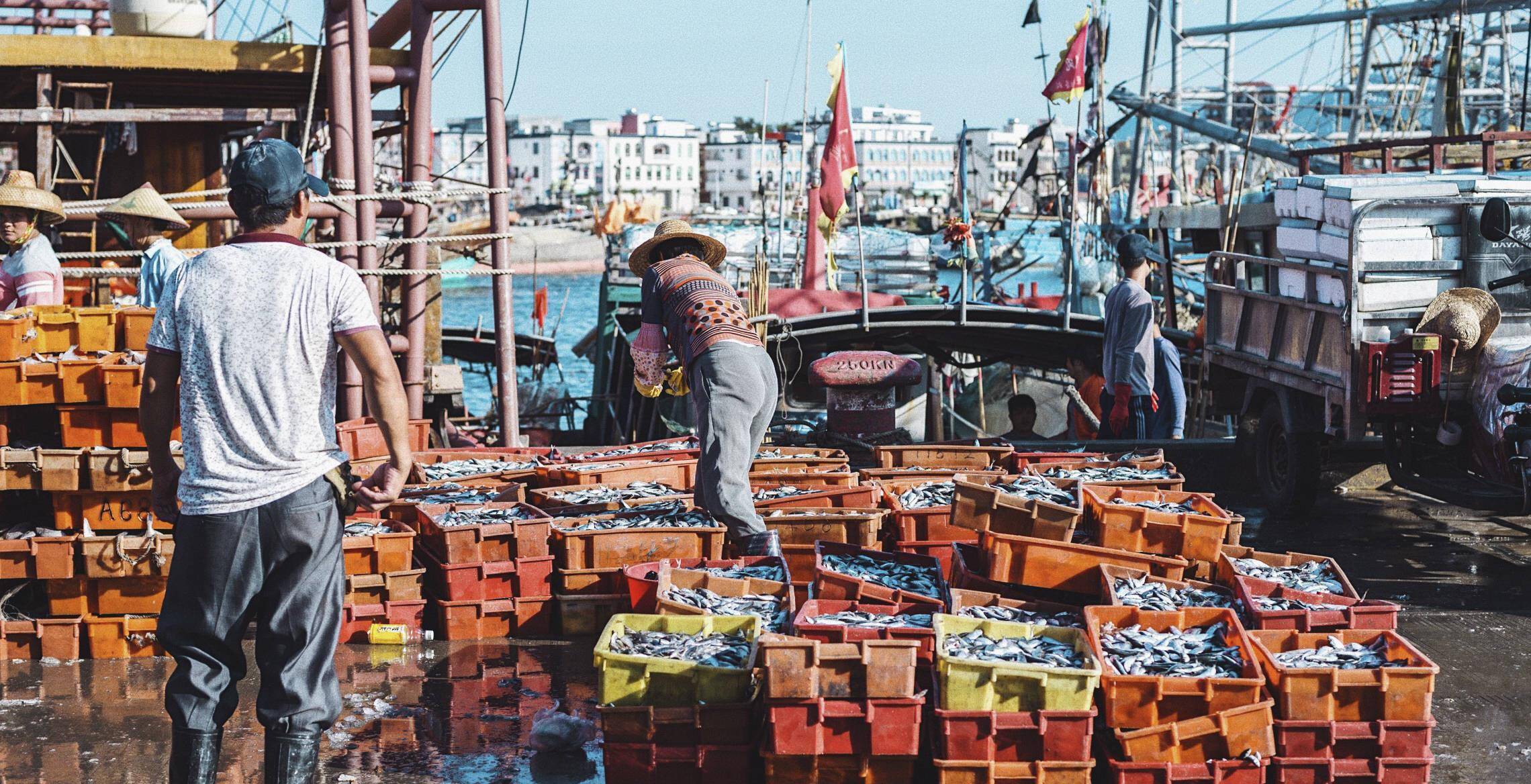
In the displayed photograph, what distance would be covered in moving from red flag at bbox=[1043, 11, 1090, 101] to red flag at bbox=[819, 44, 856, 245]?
2.91m

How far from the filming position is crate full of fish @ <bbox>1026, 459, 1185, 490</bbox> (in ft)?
26.5

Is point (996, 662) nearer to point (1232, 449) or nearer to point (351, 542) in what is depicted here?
point (351, 542)

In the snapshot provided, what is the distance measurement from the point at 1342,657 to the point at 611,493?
437 centimetres

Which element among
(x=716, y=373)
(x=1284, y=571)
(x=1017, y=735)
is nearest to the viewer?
(x=1017, y=735)

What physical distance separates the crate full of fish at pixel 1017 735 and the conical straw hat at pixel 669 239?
3.61m

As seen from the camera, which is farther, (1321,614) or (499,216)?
(499,216)

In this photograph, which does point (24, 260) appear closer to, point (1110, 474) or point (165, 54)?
point (165, 54)

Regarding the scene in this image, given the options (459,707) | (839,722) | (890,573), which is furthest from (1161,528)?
(459,707)

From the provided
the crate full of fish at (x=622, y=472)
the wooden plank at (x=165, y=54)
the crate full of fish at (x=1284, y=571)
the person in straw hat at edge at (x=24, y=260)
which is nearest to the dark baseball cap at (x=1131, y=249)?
the crate full of fish at (x=622, y=472)

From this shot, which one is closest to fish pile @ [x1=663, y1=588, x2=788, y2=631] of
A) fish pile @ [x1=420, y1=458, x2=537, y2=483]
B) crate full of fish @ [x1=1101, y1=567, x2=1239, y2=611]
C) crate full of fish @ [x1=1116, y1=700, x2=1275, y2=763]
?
crate full of fish @ [x1=1101, y1=567, x2=1239, y2=611]

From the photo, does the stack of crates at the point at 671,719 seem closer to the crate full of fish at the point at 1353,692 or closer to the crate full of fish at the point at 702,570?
the crate full of fish at the point at 702,570

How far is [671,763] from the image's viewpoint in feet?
17.0

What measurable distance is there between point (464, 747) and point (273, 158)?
2.60 m

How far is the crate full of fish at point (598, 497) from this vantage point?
8.14 metres
